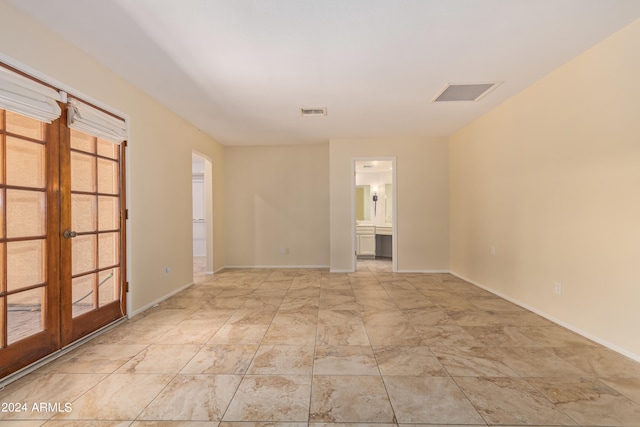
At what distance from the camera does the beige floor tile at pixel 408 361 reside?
2035mm

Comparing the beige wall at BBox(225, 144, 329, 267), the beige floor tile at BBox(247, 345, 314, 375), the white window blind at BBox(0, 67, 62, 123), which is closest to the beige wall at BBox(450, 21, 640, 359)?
the beige floor tile at BBox(247, 345, 314, 375)

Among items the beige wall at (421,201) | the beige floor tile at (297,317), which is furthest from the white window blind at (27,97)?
the beige wall at (421,201)

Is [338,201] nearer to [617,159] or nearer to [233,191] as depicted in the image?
[233,191]

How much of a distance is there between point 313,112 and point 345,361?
3202 mm

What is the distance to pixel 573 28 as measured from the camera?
222cm

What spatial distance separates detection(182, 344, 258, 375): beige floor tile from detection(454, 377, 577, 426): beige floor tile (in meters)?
1.55

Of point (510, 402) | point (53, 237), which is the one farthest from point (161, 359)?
point (510, 402)

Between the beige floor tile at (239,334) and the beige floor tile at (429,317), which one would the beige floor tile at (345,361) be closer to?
the beige floor tile at (239,334)

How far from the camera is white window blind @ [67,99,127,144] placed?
2389 mm

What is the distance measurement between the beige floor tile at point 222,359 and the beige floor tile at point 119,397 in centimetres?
21

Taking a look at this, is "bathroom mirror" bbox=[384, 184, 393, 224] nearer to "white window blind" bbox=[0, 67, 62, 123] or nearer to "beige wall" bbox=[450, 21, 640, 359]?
"beige wall" bbox=[450, 21, 640, 359]

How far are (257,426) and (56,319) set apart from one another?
6.39 feet

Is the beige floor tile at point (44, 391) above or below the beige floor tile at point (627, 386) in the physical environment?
above

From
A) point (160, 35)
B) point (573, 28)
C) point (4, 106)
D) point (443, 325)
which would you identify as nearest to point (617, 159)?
point (573, 28)
